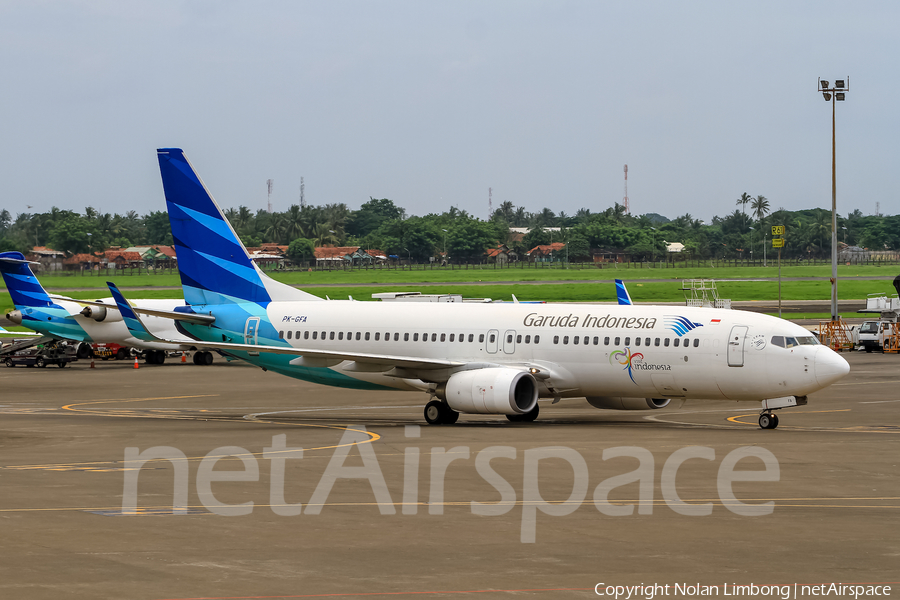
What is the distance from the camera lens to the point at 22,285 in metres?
70.2

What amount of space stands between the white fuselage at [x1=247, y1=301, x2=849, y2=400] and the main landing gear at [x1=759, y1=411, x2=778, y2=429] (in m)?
0.57

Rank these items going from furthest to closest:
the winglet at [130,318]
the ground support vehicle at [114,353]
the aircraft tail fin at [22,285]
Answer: the ground support vehicle at [114,353] → the aircraft tail fin at [22,285] → the winglet at [130,318]

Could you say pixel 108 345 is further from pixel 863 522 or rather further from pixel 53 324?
pixel 863 522

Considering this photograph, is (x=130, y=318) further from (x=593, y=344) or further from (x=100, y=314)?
(x=100, y=314)

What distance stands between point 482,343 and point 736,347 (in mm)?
8653

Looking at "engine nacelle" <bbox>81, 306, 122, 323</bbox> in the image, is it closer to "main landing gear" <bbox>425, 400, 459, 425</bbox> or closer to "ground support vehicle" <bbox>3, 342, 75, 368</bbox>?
"ground support vehicle" <bbox>3, 342, 75, 368</bbox>

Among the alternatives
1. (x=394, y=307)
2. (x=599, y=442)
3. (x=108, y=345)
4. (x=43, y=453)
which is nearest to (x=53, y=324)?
(x=108, y=345)

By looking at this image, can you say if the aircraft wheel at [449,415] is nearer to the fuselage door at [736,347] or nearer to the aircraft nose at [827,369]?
the fuselage door at [736,347]

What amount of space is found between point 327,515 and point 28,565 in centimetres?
560

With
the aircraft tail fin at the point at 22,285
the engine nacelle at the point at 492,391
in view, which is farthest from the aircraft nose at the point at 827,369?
the aircraft tail fin at the point at 22,285

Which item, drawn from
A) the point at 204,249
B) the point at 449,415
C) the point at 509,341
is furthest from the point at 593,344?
the point at 204,249

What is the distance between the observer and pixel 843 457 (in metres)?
28.4

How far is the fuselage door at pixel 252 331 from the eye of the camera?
43438mm

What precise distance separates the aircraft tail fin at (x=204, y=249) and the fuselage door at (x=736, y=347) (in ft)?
55.2
